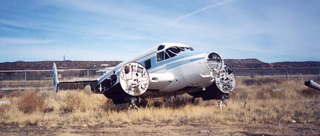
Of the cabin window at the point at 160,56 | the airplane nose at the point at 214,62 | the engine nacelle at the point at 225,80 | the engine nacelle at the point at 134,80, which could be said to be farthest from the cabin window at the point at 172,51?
the engine nacelle at the point at 225,80

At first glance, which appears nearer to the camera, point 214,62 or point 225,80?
point 214,62

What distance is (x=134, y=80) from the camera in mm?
9602

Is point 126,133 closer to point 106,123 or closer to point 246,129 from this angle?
point 106,123

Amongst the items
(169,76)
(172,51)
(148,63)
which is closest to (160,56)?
(172,51)

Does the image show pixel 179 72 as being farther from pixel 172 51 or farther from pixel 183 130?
pixel 183 130

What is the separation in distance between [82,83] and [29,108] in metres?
2.67

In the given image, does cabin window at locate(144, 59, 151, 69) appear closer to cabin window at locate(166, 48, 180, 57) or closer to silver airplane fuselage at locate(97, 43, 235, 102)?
silver airplane fuselage at locate(97, 43, 235, 102)

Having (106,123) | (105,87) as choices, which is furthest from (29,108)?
(106,123)

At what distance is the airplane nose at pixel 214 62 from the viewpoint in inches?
403

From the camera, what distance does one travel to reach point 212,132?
6434mm

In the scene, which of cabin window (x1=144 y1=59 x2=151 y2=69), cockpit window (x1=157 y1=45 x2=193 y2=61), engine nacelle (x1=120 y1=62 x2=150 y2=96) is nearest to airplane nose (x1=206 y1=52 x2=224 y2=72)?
cockpit window (x1=157 y1=45 x2=193 y2=61)

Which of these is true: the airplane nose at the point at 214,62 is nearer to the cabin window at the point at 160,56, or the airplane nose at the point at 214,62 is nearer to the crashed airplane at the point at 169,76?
the crashed airplane at the point at 169,76

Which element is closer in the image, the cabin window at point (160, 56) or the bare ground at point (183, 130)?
the bare ground at point (183, 130)

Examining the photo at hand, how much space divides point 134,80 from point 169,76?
164 centimetres
